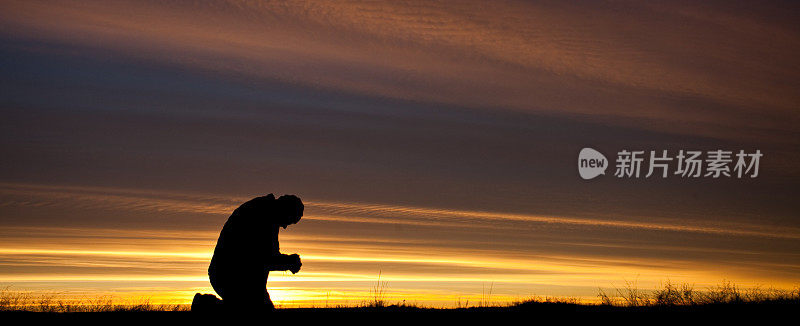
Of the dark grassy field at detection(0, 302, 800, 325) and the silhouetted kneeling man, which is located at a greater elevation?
the silhouetted kneeling man

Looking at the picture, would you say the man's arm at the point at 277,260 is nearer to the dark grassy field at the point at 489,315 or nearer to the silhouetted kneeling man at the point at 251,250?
the silhouetted kneeling man at the point at 251,250

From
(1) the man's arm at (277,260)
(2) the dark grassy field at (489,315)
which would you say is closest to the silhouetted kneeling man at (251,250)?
(1) the man's arm at (277,260)

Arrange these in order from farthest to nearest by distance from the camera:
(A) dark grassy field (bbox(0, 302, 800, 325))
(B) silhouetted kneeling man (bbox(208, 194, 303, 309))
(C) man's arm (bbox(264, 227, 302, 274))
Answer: (A) dark grassy field (bbox(0, 302, 800, 325)), (B) silhouetted kneeling man (bbox(208, 194, 303, 309)), (C) man's arm (bbox(264, 227, 302, 274))

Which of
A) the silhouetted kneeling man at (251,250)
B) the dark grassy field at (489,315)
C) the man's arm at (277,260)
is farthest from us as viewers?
the dark grassy field at (489,315)

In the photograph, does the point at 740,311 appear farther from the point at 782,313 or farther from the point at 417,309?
the point at 417,309

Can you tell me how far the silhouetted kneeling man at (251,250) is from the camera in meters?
11.1

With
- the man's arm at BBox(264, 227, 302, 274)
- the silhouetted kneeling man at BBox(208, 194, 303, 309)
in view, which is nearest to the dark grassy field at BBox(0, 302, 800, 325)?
the silhouetted kneeling man at BBox(208, 194, 303, 309)

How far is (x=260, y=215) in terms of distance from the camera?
11109 millimetres

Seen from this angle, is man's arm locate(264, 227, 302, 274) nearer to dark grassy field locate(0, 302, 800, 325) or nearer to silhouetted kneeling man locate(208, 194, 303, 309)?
silhouetted kneeling man locate(208, 194, 303, 309)

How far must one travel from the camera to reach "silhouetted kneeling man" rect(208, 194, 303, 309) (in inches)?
436

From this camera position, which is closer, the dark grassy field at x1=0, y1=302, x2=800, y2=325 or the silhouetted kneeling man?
the silhouetted kneeling man

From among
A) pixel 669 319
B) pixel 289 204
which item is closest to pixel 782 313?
pixel 669 319

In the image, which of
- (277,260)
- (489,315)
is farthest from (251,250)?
(489,315)

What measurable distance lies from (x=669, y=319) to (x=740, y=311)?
1.67 meters
